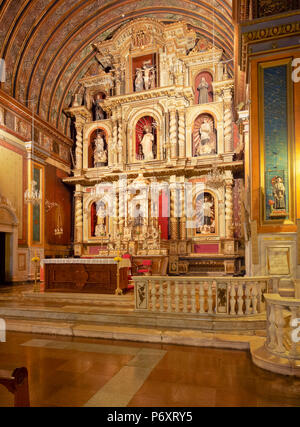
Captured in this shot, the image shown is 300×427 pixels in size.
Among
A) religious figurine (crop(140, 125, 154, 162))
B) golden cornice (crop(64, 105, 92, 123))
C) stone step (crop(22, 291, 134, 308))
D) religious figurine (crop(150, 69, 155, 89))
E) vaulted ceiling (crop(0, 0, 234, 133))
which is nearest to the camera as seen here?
stone step (crop(22, 291, 134, 308))

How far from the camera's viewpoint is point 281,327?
3.86 m

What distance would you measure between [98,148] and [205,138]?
18.4ft

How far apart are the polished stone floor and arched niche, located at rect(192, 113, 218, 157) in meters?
11.1

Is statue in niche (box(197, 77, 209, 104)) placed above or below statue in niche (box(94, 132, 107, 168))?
above

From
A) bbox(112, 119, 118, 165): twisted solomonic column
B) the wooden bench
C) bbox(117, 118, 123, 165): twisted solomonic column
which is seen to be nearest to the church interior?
the wooden bench

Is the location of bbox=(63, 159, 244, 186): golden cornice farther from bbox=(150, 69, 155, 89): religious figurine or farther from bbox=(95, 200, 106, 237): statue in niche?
bbox=(150, 69, 155, 89): religious figurine

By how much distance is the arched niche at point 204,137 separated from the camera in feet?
47.2

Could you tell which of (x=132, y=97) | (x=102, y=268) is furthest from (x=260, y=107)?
(x=132, y=97)

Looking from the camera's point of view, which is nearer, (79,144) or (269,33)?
(269,33)

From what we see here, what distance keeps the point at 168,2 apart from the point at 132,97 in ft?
14.9

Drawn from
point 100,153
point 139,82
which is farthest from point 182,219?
point 139,82

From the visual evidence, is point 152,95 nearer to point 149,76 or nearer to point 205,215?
point 149,76

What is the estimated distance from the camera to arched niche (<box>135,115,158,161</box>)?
15.0 meters

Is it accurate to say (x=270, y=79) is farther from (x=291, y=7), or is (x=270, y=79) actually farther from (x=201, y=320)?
(x=201, y=320)
